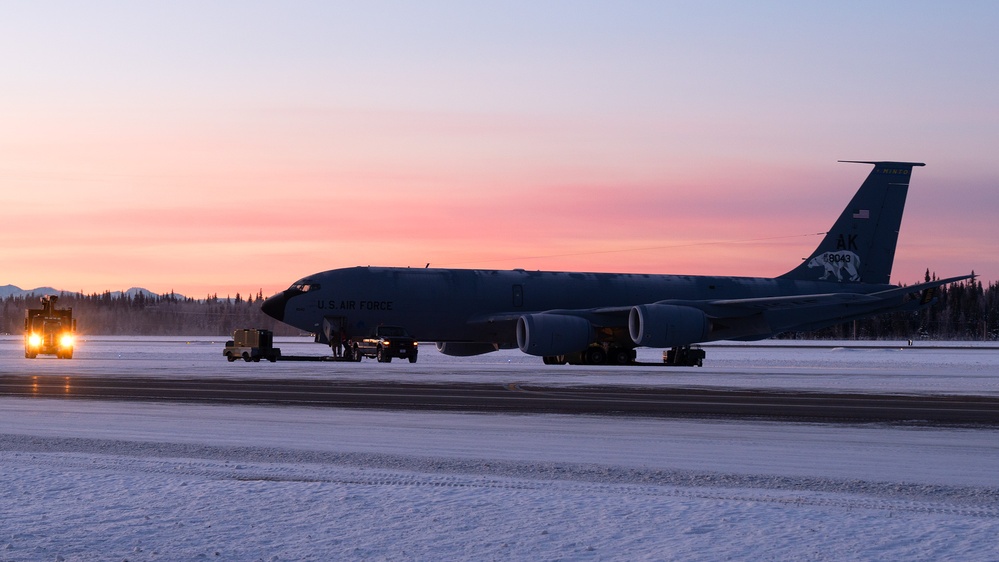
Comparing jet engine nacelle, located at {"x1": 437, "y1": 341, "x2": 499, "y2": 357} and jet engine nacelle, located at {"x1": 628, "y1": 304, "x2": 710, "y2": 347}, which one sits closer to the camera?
jet engine nacelle, located at {"x1": 628, "y1": 304, "x2": 710, "y2": 347}

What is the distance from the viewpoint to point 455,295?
5088 centimetres

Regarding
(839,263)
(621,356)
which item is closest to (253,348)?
(621,356)

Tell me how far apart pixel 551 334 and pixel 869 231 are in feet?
70.0

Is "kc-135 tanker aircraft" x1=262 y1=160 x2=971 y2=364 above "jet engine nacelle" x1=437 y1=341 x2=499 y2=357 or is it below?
above

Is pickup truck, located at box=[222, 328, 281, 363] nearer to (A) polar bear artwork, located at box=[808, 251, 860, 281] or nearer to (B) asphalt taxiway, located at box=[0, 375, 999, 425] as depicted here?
(B) asphalt taxiway, located at box=[0, 375, 999, 425]

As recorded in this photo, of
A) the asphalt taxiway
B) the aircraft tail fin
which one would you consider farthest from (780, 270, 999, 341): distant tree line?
the asphalt taxiway

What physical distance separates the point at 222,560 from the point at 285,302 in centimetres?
4263

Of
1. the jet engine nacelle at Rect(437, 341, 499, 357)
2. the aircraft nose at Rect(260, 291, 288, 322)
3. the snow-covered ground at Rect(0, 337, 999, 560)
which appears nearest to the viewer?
the snow-covered ground at Rect(0, 337, 999, 560)

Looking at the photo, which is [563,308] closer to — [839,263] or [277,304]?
[277,304]

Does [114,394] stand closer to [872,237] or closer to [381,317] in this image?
[381,317]

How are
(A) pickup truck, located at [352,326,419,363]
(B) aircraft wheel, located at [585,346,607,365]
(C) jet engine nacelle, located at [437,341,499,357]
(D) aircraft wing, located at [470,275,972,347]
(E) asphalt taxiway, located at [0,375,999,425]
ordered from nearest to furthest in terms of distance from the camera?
(E) asphalt taxiway, located at [0,375,999,425] < (D) aircraft wing, located at [470,275,972,347] < (A) pickup truck, located at [352,326,419,363] < (B) aircraft wheel, located at [585,346,607,365] < (C) jet engine nacelle, located at [437,341,499,357]

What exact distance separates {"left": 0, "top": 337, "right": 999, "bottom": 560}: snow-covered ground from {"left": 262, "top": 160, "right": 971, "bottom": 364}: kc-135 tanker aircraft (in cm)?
2925

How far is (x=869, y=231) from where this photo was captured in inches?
2297

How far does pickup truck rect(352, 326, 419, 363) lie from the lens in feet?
163
